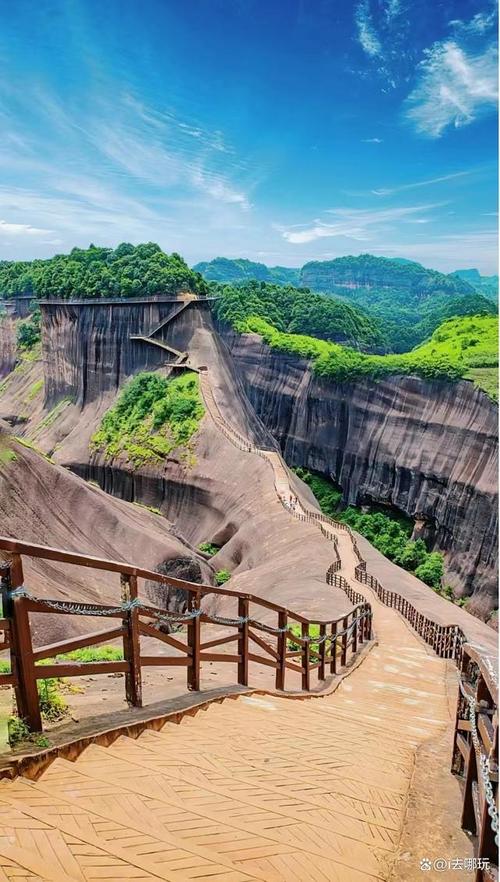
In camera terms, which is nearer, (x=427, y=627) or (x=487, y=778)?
(x=487, y=778)

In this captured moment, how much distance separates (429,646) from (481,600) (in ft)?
72.8

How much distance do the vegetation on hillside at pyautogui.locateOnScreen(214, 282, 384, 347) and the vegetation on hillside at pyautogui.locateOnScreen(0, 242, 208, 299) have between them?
13591 mm

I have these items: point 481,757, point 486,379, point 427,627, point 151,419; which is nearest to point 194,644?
point 481,757

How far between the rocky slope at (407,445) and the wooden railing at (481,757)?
3250 cm

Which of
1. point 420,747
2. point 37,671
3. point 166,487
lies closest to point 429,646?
point 420,747

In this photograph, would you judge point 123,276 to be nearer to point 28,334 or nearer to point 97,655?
point 28,334

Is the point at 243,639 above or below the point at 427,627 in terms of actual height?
above

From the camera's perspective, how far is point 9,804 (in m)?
3.52

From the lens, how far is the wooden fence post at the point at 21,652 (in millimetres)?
4605

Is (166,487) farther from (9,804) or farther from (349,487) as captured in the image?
(9,804)

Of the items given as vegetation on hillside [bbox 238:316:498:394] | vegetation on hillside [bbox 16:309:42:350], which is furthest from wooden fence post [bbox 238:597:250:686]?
vegetation on hillside [bbox 16:309:42:350]

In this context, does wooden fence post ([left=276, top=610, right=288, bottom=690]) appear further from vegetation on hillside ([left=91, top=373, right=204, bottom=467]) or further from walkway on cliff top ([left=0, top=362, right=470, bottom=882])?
vegetation on hillside ([left=91, top=373, right=204, bottom=467])

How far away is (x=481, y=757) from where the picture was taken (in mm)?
3717

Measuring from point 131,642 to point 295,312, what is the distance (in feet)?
251
